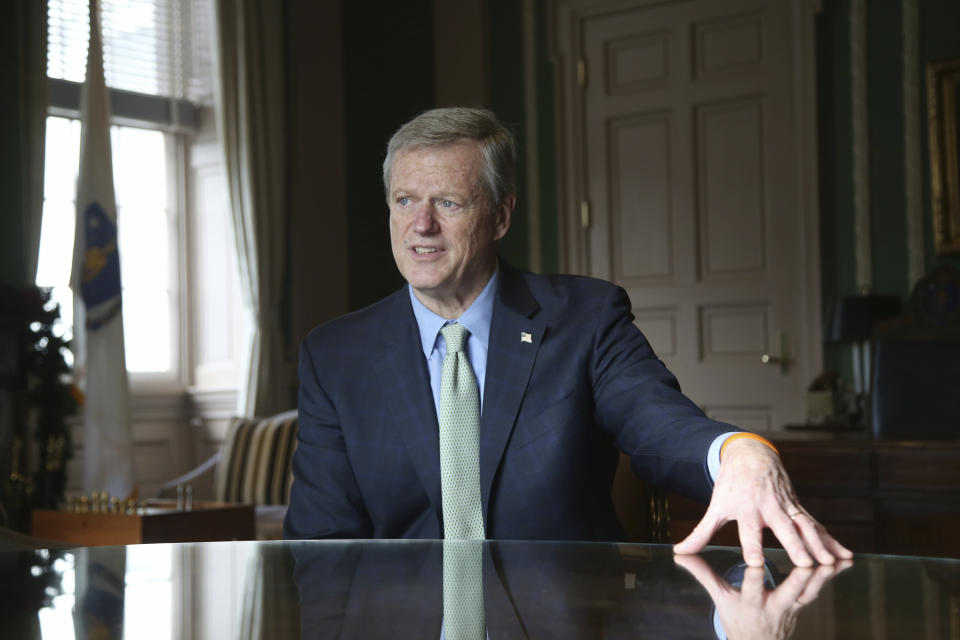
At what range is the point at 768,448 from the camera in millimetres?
1321

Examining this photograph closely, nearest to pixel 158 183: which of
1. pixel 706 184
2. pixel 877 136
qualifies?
pixel 706 184

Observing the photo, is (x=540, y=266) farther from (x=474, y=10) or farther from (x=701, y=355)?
(x=474, y=10)

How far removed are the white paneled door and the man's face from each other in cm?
442

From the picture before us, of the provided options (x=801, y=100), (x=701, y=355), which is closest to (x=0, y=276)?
(x=701, y=355)

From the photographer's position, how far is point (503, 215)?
6.83ft

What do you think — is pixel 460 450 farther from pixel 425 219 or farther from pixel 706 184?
pixel 706 184

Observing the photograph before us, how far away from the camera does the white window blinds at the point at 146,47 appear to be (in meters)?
5.69

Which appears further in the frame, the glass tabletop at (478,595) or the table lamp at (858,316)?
the table lamp at (858,316)

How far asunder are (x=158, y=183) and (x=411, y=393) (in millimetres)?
5023

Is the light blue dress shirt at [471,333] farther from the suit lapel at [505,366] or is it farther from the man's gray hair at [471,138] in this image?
the man's gray hair at [471,138]

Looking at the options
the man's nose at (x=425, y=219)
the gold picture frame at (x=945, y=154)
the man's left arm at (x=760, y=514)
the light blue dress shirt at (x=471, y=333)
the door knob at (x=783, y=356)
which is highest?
the gold picture frame at (x=945, y=154)

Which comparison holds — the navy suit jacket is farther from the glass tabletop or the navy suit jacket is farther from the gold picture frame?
the gold picture frame

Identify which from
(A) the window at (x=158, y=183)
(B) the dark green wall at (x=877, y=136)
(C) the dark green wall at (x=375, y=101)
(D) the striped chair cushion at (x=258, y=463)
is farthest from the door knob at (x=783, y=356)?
(A) the window at (x=158, y=183)

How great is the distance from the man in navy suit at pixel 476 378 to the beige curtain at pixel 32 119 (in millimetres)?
3830
